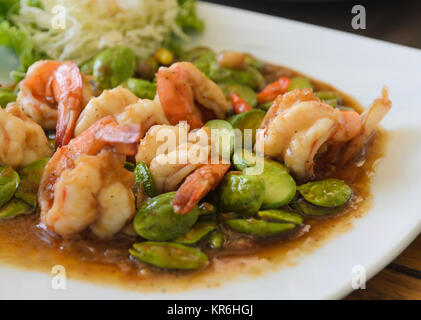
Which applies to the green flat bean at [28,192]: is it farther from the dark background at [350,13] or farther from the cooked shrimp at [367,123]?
the dark background at [350,13]

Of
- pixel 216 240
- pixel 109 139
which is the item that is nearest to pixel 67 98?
pixel 109 139

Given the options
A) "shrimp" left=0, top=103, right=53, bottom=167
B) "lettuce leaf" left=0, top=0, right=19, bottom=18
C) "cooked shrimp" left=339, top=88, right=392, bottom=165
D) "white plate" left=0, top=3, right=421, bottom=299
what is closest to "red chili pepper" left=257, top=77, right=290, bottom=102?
"white plate" left=0, top=3, right=421, bottom=299

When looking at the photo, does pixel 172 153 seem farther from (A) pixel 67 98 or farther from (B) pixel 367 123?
(B) pixel 367 123

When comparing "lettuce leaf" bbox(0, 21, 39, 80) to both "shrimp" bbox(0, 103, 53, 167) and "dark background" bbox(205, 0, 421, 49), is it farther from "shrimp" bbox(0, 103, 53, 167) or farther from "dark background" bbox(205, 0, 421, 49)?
"dark background" bbox(205, 0, 421, 49)

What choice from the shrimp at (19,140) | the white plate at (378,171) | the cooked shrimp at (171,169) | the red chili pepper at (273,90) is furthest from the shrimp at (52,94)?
the red chili pepper at (273,90)

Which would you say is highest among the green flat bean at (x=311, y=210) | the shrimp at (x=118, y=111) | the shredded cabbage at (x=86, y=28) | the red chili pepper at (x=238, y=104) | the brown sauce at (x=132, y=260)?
the shredded cabbage at (x=86, y=28)

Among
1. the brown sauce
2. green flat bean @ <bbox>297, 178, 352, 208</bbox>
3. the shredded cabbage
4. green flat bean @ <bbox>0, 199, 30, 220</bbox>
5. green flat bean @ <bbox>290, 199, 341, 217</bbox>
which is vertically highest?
the shredded cabbage
